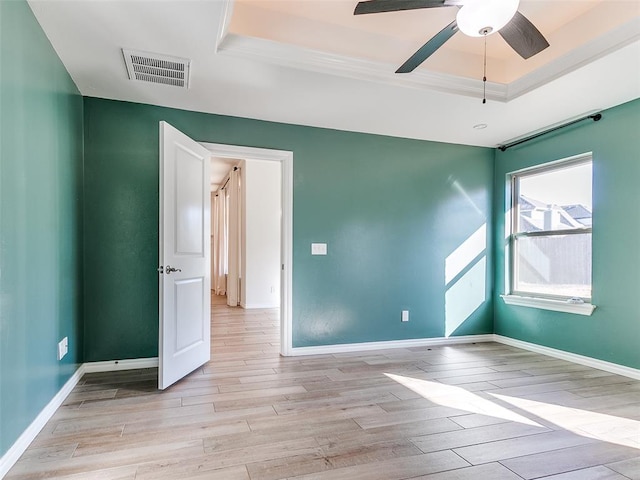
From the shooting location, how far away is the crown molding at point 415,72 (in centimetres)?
231

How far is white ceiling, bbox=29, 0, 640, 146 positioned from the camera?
2.17 m

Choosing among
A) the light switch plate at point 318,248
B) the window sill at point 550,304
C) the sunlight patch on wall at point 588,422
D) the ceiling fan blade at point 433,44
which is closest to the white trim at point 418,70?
the ceiling fan blade at point 433,44

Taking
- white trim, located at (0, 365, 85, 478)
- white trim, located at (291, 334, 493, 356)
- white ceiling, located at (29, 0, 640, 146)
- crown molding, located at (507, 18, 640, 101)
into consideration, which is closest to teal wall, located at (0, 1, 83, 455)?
white trim, located at (0, 365, 85, 478)

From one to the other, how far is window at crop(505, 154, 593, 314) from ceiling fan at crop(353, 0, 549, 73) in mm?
2143

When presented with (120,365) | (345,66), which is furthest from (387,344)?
(345,66)

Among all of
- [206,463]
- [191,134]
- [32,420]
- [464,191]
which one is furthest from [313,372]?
[464,191]

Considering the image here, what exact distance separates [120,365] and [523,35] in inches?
147

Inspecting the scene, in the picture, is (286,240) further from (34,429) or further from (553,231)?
(553,231)

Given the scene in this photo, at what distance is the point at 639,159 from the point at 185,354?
4106 millimetres

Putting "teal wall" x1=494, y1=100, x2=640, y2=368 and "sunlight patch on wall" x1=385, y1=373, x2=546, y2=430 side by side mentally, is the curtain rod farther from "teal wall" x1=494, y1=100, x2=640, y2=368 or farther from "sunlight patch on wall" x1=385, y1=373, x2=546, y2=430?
"sunlight patch on wall" x1=385, y1=373, x2=546, y2=430

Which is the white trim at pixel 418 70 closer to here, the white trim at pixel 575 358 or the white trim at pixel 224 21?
the white trim at pixel 224 21

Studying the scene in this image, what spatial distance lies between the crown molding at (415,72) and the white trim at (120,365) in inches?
103

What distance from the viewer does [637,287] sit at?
10.00 ft

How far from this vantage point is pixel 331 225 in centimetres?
384
